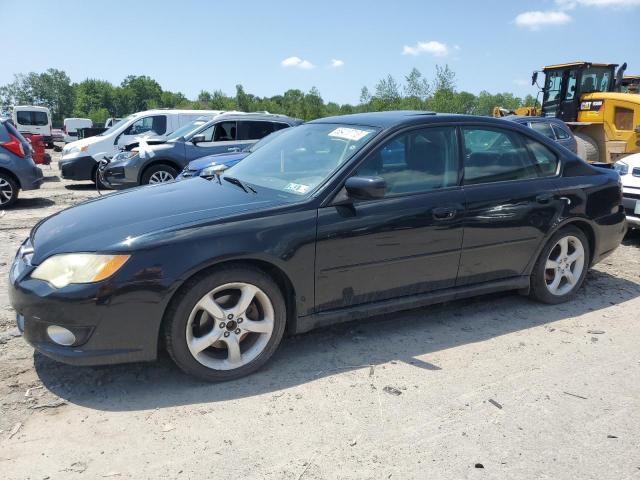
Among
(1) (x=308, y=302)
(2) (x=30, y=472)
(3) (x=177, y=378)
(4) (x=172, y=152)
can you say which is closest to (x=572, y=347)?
(1) (x=308, y=302)

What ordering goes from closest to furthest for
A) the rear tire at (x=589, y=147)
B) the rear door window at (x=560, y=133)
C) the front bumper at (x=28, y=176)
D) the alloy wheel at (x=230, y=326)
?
the alloy wheel at (x=230, y=326)
the front bumper at (x=28, y=176)
the rear door window at (x=560, y=133)
the rear tire at (x=589, y=147)

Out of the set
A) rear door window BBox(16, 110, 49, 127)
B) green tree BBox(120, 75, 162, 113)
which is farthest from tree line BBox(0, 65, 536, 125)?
rear door window BBox(16, 110, 49, 127)

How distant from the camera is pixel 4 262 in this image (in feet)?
18.3

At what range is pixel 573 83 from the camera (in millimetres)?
14047

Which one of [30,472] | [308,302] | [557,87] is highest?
[557,87]

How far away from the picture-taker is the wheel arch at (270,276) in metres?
2.97

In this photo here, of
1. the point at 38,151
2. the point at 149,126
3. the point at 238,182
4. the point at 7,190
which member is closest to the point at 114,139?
the point at 149,126

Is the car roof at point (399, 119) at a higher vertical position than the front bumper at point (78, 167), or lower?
higher

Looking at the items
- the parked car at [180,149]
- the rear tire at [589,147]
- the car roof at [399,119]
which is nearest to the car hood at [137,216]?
the car roof at [399,119]

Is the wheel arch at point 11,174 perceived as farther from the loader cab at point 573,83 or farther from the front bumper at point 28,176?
the loader cab at point 573,83

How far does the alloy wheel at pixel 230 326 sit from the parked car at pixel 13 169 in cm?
788

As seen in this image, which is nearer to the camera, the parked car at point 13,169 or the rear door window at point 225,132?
the parked car at point 13,169

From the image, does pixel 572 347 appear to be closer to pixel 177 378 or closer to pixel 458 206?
pixel 458 206

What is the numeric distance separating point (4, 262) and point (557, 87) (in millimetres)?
13909
